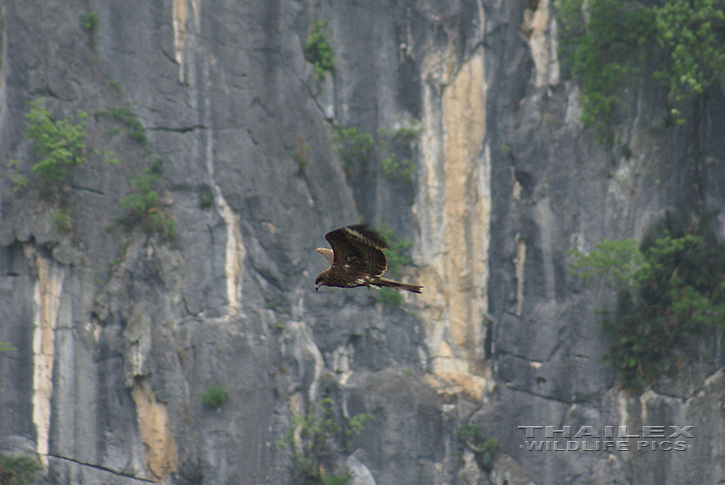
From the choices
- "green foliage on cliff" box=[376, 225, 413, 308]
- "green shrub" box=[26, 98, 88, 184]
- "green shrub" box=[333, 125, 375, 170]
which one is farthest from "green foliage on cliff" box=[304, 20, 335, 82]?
"green shrub" box=[26, 98, 88, 184]

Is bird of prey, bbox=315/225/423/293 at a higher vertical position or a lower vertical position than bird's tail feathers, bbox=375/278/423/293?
higher

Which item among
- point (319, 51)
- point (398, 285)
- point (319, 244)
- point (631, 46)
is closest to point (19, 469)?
point (319, 244)

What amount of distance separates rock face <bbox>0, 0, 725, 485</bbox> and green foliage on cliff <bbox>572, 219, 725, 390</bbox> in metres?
0.37

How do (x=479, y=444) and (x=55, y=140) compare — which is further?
(x=479, y=444)

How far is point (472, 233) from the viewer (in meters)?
18.5

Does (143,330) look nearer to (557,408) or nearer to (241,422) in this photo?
(241,422)

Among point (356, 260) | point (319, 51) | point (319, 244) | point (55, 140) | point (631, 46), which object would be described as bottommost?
point (356, 260)

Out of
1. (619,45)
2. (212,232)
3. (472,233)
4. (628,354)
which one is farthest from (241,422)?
(619,45)

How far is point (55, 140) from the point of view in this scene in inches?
659

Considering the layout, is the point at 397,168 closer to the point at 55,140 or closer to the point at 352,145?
the point at 352,145

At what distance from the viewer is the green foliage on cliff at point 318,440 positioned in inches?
686

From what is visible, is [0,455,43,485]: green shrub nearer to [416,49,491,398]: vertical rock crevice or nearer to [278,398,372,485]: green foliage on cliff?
[278,398,372,485]: green foliage on cliff

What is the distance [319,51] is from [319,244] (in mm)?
4313

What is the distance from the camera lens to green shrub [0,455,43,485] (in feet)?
54.2
